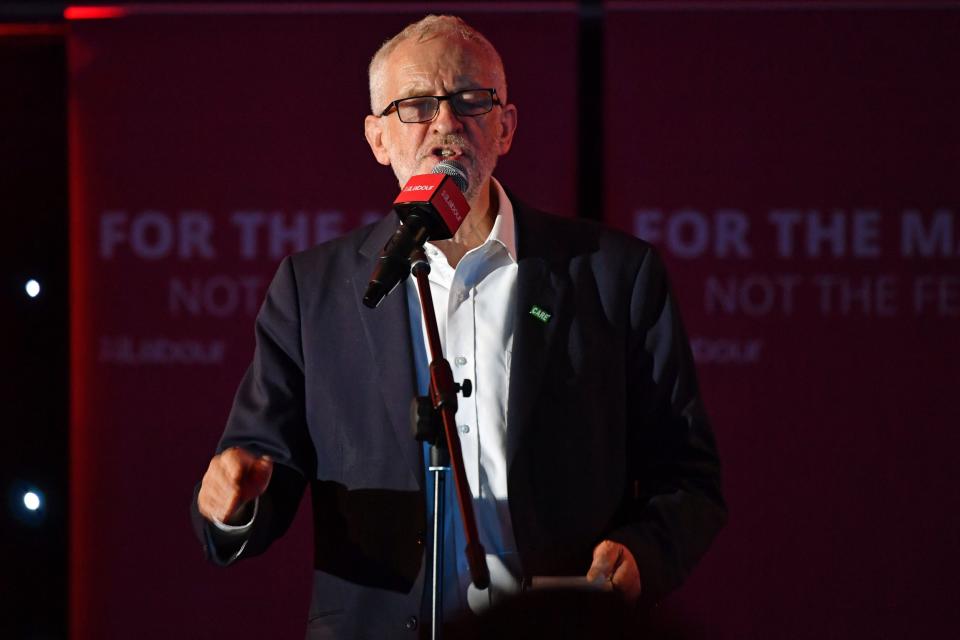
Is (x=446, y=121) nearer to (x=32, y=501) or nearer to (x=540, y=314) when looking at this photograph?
(x=540, y=314)

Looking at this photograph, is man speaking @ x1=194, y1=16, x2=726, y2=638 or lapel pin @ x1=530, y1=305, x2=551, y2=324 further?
lapel pin @ x1=530, y1=305, x2=551, y2=324

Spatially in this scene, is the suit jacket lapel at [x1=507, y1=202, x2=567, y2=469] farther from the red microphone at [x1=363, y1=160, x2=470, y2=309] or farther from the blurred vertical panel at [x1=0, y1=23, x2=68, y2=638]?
the blurred vertical panel at [x1=0, y1=23, x2=68, y2=638]

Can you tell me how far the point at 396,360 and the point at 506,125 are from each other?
21.9 inches

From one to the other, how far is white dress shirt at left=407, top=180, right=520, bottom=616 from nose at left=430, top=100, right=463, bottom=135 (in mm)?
218

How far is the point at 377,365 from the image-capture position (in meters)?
2.28

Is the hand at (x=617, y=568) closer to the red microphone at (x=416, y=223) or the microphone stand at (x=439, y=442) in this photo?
the microphone stand at (x=439, y=442)

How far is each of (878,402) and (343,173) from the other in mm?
1828

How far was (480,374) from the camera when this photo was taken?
2.29 metres

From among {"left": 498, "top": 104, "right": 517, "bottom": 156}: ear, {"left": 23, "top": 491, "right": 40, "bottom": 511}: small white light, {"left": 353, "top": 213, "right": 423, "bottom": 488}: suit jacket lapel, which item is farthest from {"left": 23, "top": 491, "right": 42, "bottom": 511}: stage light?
{"left": 498, "top": 104, "right": 517, "bottom": 156}: ear

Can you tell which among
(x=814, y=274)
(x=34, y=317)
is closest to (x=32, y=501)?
(x=34, y=317)

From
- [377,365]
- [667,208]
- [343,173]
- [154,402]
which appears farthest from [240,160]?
[377,365]

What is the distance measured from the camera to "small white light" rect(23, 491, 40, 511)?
3883mm

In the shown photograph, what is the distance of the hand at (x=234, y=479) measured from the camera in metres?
1.87

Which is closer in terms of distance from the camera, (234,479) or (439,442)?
(439,442)
